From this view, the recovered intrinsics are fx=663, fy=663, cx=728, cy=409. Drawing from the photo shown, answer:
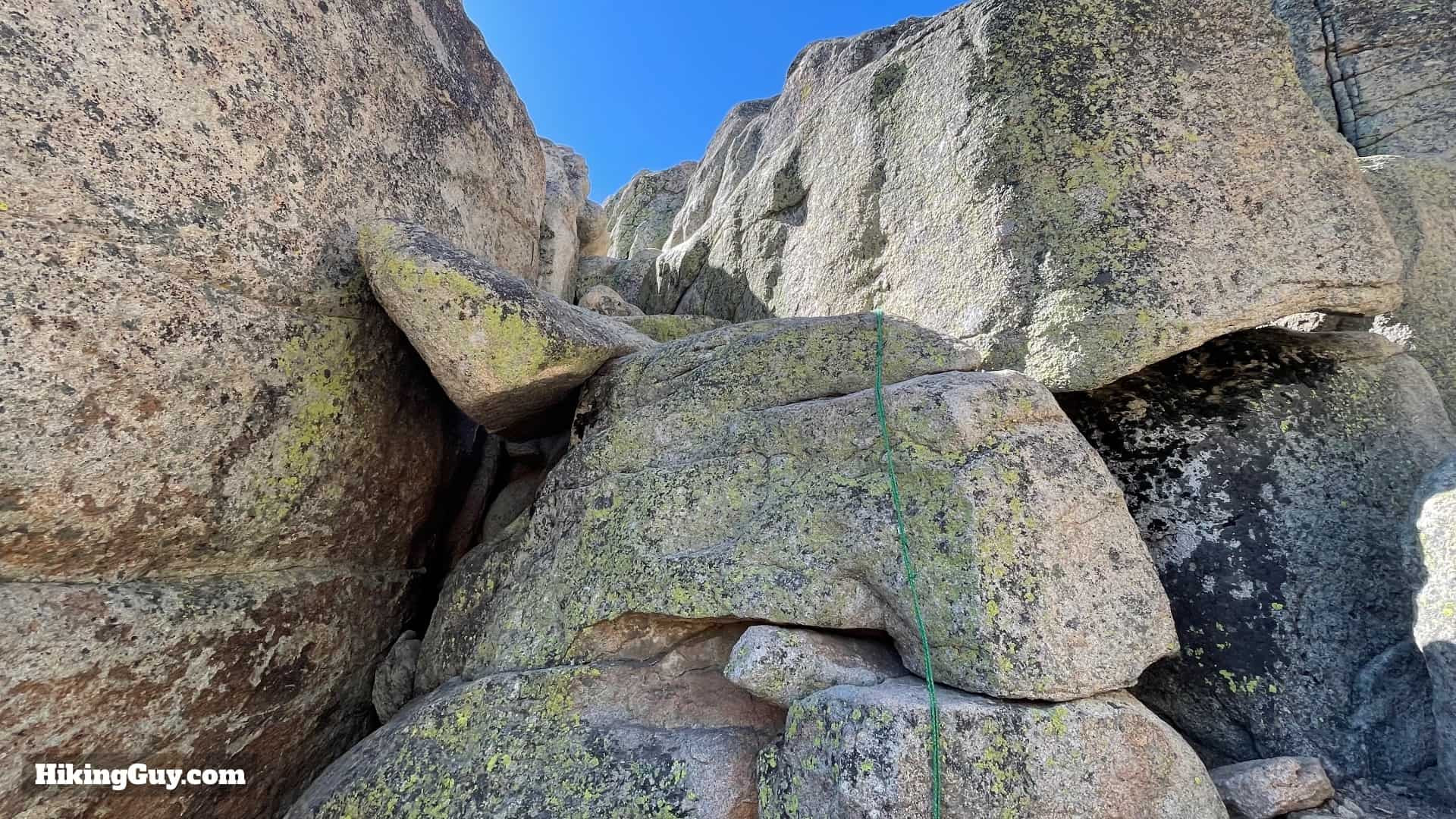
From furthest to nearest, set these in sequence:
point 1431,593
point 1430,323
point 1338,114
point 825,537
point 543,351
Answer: point 1338,114 < point 1430,323 < point 543,351 < point 825,537 < point 1431,593

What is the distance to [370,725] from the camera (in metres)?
4.96

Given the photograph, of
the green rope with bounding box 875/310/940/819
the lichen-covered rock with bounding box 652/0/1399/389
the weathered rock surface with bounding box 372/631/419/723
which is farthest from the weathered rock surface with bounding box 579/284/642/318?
the green rope with bounding box 875/310/940/819

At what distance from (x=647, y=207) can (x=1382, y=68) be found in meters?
13.7

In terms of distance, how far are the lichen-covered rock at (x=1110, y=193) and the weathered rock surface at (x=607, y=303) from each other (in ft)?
14.5

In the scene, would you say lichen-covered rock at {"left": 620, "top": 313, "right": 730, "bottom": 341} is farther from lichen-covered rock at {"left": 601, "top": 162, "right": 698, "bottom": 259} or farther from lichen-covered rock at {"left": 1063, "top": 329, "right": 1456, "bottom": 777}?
lichen-covered rock at {"left": 601, "top": 162, "right": 698, "bottom": 259}

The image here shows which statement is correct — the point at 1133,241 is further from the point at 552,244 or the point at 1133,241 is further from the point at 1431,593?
the point at 552,244

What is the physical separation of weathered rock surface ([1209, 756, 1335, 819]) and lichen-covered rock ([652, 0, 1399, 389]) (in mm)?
2250

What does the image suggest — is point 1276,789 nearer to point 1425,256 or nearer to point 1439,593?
point 1439,593

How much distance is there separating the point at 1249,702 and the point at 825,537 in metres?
2.70

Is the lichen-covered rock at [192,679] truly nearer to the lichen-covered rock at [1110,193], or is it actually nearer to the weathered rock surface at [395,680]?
the weathered rock surface at [395,680]

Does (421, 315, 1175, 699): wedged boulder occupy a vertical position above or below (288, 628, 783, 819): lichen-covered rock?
above

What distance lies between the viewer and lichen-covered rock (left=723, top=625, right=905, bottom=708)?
3.22 metres

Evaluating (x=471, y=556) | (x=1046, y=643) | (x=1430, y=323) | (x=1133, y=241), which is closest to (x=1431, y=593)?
(x=1046, y=643)

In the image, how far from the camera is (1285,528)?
4.18m
